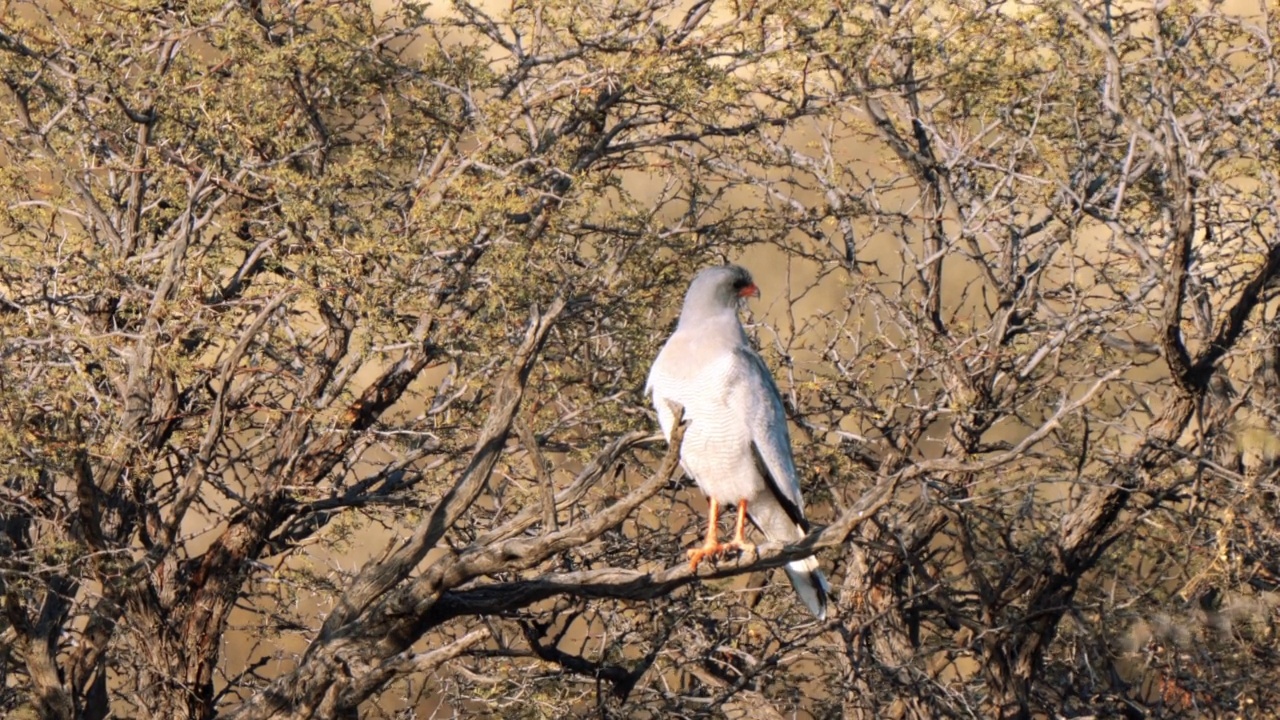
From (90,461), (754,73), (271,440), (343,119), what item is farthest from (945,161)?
(90,461)

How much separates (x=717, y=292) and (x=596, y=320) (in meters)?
2.32

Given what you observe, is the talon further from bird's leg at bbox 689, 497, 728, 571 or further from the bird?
the bird

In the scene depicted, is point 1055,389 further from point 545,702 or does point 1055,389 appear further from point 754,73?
point 545,702

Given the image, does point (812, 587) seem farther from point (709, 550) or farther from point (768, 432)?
point (709, 550)

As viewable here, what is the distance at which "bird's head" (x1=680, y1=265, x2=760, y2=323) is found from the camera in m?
7.46

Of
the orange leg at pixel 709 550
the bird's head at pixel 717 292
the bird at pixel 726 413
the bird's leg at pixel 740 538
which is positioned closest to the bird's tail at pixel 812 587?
the bird at pixel 726 413

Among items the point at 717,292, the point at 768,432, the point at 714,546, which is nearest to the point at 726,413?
the point at 768,432

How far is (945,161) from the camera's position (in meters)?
10.1

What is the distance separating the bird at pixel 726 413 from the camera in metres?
7.10

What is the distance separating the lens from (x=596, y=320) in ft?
31.9

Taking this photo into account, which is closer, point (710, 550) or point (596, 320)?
point (710, 550)

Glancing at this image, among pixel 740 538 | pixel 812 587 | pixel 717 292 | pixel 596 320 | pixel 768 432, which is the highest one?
pixel 596 320

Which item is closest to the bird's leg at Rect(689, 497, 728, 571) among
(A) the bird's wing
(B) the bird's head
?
(A) the bird's wing

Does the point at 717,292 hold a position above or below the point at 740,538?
above
